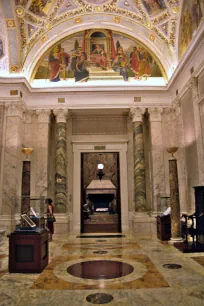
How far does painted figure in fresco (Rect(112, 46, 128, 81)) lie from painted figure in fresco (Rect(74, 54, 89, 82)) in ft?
4.35

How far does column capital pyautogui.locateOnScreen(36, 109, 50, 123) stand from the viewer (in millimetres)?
12078

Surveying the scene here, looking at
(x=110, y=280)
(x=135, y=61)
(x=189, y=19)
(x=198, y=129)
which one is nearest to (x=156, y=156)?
(x=198, y=129)

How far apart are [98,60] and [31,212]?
8.14 meters

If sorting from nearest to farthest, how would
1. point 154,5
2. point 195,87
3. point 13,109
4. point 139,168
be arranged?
point 195,87 < point 154,5 < point 13,109 < point 139,168

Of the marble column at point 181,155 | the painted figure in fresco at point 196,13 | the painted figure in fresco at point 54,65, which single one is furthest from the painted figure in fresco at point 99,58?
the painted figure in fresco at point 196,13

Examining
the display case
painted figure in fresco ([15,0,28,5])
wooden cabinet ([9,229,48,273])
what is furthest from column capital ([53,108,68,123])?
wooden cabinet ([9,229,48,273])

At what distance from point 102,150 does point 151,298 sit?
9.20 m

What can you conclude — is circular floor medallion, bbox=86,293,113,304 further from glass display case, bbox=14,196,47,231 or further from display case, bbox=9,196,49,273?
glass display case, bbox=14,196,47,231

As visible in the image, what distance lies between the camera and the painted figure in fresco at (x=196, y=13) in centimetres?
871

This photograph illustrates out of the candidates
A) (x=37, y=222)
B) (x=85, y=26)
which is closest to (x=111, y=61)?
(x=85, y=26)

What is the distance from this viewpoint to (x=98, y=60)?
499 inches

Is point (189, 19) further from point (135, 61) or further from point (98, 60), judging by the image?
point (98, 60)

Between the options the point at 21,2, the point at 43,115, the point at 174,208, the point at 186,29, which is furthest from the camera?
the point at 43,115

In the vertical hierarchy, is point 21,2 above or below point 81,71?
above
